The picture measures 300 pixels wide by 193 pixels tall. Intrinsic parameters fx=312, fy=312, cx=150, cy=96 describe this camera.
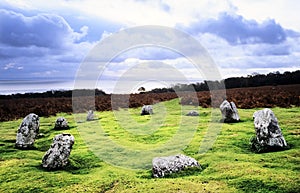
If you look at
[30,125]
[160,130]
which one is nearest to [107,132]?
[160,130]

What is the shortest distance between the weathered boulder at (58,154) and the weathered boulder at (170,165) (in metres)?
3.29

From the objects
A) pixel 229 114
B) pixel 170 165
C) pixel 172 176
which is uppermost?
pixel 229 114

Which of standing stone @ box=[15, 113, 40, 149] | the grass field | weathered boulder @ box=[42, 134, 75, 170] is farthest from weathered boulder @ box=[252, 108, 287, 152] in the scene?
standing stone @ box=[15, 113, 40, 149]

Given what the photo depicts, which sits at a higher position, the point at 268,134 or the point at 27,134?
the point at 268,134

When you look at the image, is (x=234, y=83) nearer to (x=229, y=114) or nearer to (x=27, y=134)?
(x=229, y=114)

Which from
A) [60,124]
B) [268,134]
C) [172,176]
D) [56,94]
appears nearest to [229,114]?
[268,134]

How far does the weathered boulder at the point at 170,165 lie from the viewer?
30.1 ft

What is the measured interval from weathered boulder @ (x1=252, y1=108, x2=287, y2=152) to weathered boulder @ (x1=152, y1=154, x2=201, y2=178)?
3160 millimetres

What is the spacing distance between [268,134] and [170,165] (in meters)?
4.19

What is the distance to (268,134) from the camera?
11.2 metres

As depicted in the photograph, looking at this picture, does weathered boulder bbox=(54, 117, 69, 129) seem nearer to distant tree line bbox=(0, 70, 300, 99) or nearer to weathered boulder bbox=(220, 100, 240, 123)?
weathered boulder bbox=(220, 100, 240, 123)

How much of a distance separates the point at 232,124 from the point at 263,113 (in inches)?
235

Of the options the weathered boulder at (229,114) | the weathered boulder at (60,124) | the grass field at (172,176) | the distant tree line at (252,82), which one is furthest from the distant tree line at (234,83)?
the grass field at (172,176)

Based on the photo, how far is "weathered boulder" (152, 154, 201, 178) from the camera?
30.1ft
